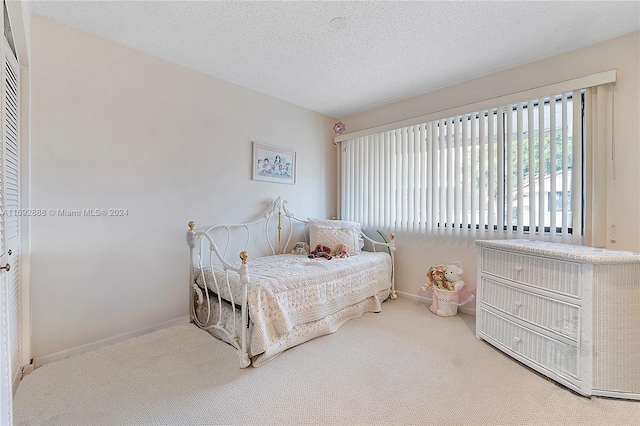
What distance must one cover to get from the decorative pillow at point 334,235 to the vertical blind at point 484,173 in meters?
0.49

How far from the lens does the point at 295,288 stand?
2.14m

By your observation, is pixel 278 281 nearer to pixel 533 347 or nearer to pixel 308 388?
pixel 308 388

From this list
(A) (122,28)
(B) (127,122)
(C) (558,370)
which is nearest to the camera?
(C) (558,370)

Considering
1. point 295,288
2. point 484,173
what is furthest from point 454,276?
point 295,288

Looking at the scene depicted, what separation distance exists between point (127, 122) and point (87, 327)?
5.18ft

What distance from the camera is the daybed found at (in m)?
1.94

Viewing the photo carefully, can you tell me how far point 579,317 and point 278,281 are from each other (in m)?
1.86

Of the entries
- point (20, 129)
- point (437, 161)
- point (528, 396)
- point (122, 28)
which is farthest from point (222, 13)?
point (528, 396)

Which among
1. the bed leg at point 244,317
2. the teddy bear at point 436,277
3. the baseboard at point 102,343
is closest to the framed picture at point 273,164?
the bed leg at point 244,317

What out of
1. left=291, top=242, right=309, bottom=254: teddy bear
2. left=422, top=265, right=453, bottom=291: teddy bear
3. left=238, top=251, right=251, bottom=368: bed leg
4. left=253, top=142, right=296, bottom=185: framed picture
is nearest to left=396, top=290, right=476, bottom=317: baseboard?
left=422, top=265, right=453, bottom=291: teddy bear

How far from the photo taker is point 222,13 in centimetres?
183

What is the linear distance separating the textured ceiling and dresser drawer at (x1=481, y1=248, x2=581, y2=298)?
5.31ft

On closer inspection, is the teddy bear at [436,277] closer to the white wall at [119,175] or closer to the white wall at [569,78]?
the white wall at [569,78]

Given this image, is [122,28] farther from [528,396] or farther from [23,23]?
[528,396]
